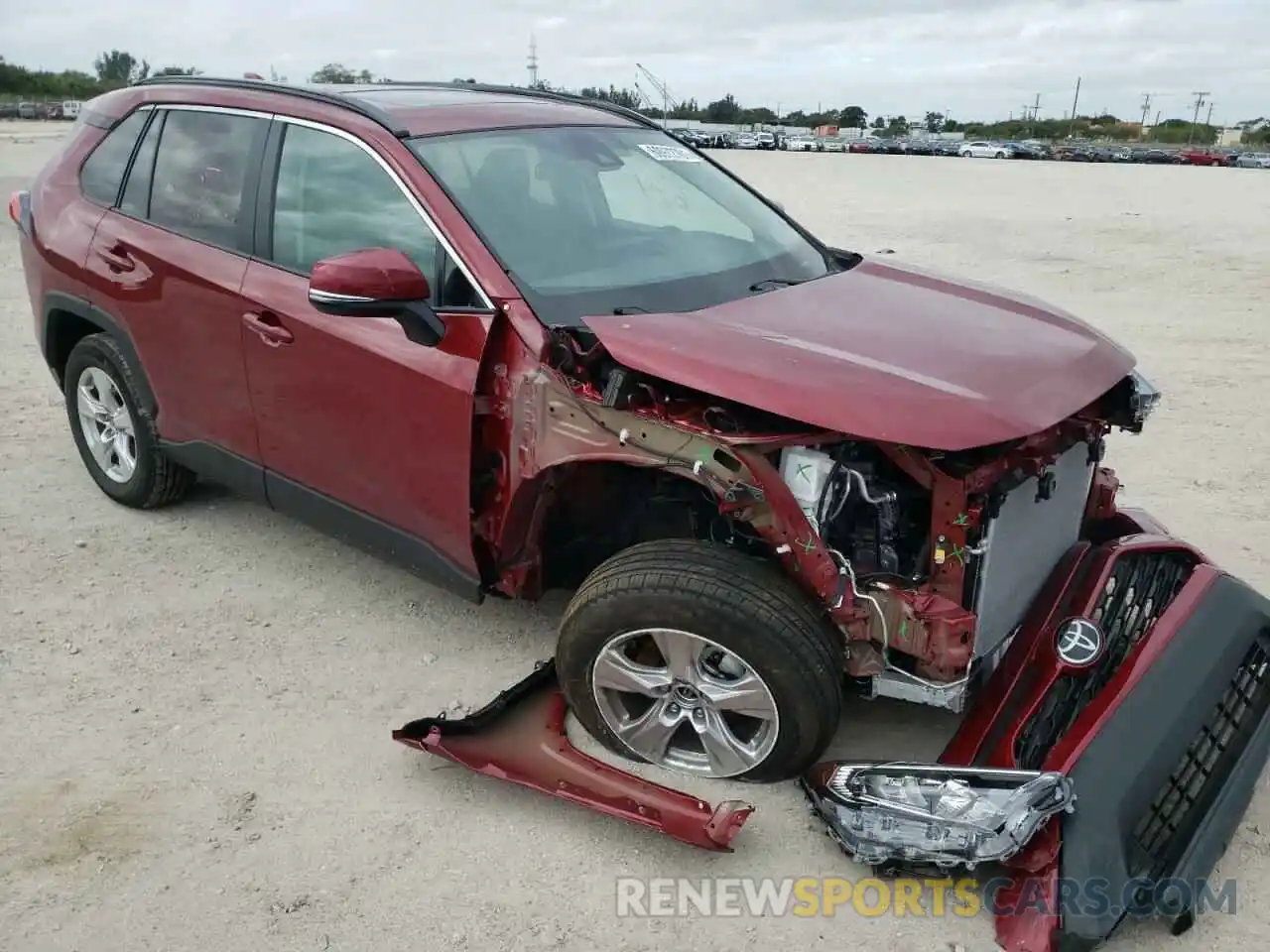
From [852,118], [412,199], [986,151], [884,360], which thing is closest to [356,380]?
[412,199]

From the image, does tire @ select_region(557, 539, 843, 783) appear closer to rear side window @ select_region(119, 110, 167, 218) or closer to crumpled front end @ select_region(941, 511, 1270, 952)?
crumpled front end @ select_region(941, 511, 1270, 952)

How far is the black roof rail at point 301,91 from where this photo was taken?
3.55 meters

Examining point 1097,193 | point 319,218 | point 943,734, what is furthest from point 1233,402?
point 1097,193

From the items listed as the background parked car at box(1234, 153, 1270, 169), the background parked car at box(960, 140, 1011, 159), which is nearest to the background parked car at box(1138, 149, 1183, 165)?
the background parked car at box(1234, 153, 1270, 169)

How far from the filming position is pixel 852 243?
45.8 feet

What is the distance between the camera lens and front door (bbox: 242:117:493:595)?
3242 mm

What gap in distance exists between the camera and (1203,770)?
9.20ft

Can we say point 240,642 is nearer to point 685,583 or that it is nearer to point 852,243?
point 685,583

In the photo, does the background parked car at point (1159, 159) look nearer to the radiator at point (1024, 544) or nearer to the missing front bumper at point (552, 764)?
the radiator at point (1024, 544)

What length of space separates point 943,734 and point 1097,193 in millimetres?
23462

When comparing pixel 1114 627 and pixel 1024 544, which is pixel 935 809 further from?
pixel 1114 627

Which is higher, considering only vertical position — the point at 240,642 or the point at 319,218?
the point at 319,218

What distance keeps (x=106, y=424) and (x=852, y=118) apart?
10389 cm

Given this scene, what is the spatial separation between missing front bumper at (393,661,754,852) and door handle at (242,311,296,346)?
1.41 m
